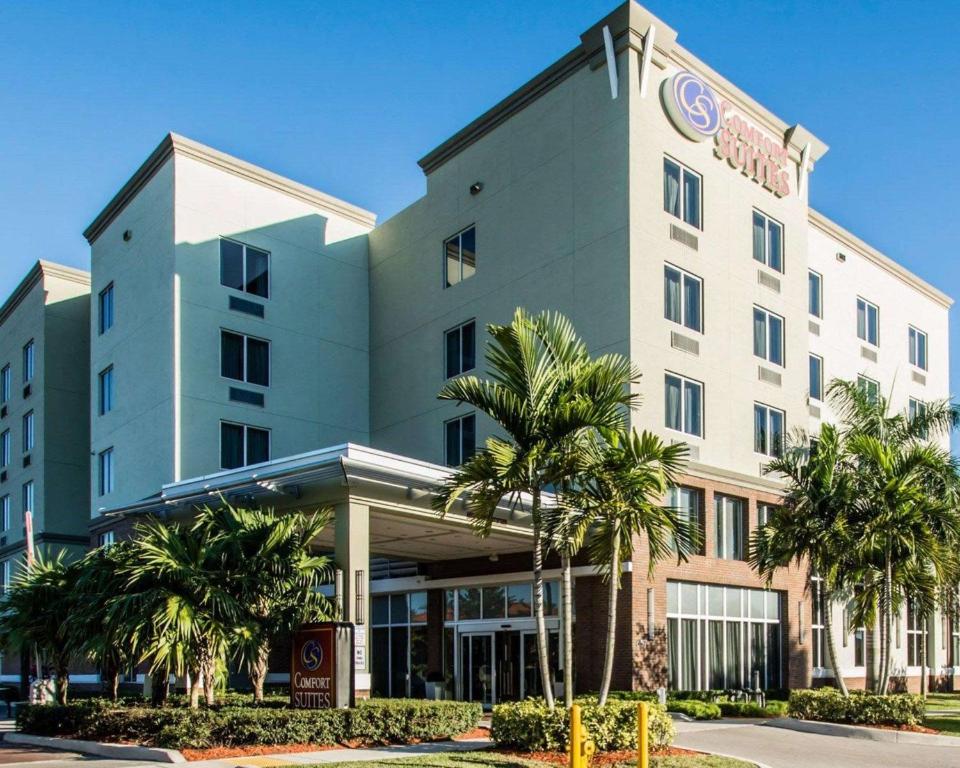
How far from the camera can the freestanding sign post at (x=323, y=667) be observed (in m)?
18.9

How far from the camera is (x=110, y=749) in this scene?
17.7 metres

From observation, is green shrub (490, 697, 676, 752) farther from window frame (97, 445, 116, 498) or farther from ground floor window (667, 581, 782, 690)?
window frame (97, 445, 116, 498)

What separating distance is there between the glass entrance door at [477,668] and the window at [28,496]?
2337 cm

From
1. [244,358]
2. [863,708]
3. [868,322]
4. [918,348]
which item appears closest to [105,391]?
[244,358]

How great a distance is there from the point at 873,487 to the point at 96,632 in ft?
52.6

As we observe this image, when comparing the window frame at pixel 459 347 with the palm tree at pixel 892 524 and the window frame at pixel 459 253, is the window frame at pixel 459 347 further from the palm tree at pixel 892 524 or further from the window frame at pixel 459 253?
the palm tree at pixel 892 524

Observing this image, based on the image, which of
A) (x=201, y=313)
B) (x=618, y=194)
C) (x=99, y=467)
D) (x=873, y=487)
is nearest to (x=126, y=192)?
(x=201, y=313)

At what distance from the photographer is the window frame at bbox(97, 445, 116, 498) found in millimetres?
36500

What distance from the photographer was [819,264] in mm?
38750

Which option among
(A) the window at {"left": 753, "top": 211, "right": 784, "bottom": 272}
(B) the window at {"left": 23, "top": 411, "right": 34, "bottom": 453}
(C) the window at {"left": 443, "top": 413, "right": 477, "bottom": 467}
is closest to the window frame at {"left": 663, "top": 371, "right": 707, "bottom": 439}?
(A) the window at {"left": 753, "top": 211, "right": 784, "bottom": 272}

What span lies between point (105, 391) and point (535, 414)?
81.6 ft

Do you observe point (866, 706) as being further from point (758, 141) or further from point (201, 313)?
point (201, 313)

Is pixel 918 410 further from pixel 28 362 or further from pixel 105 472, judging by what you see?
pixel 28 362

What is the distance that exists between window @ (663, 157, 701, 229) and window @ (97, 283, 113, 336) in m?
20.0
